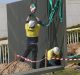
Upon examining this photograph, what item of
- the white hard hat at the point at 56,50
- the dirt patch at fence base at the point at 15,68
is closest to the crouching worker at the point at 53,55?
the white hard hat at the point at 56,50

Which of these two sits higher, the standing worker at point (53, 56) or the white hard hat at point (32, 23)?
the white hard hat at point (32, 23)

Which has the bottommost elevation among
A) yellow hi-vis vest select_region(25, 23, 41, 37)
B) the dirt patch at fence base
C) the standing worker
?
the dirt patch at fence base

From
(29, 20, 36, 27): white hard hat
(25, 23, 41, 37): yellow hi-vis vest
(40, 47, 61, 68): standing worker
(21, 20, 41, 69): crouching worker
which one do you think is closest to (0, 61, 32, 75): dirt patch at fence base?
(21, 20, 41, 69): crouching worker

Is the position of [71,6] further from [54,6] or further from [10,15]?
[54,6]

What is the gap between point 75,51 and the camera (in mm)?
17297

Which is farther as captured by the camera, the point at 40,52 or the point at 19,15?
the point at 19,15

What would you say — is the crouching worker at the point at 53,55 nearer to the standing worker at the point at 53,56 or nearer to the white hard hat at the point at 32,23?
the standing worker at the point at 53,56

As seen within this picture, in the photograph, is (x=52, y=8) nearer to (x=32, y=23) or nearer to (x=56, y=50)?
(x=32, y=23)

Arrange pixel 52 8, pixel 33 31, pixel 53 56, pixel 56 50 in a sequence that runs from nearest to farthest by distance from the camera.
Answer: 1. pixel 56 50
2. pixel 53 56
3. pixel 52 8
4. pixel 33 31

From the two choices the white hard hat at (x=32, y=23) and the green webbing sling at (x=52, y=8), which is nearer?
the green webbing sling at (x=52, y=8)

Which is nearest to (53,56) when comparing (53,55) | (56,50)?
(53,55)

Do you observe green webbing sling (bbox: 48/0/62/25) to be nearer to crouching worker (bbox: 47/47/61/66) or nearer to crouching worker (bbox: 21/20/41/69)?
crouching worker (bbox: 21/20/41/69)

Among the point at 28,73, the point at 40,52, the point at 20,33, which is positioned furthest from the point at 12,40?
the point at 28,73

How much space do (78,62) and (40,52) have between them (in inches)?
57.2
